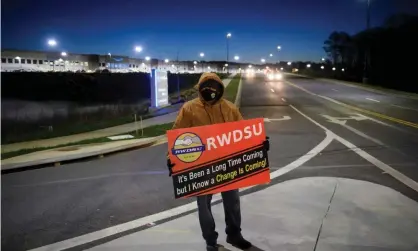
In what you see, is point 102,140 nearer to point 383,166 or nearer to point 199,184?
point 383,166

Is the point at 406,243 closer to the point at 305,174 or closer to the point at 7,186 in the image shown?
the point at 305,174

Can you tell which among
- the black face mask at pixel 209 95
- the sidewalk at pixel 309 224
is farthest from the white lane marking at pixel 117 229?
the black face mask at pixel 209 95

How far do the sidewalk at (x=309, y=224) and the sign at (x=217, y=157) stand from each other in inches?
29.6

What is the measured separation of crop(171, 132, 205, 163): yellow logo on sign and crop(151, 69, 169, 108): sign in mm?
18396

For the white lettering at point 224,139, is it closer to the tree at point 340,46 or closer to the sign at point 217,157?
the sign at point 217,157

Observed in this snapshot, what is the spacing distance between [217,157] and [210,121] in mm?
441

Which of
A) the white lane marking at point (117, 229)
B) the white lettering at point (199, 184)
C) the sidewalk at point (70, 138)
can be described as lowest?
the white lane marking at point (117, 229)

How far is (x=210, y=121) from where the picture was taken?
4578 mm

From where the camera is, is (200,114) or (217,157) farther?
(217,157)

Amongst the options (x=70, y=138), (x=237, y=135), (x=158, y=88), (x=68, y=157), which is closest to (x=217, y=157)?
(x=237, y=135)

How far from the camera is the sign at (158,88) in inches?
896

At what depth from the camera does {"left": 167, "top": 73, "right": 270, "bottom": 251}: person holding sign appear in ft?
14.7

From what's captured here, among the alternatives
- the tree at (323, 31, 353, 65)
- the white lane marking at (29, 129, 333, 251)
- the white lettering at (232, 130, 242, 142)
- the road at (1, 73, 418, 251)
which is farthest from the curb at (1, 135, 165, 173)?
the tree at (323, 31, 353, 65)

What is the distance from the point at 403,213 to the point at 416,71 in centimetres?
7493
